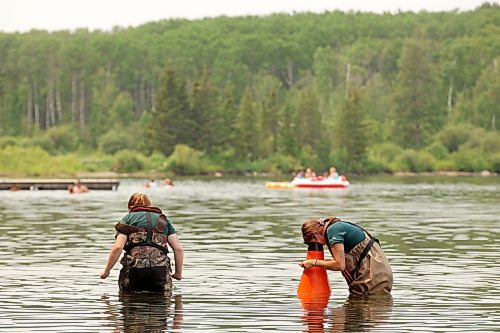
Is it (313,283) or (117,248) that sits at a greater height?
(117,248)

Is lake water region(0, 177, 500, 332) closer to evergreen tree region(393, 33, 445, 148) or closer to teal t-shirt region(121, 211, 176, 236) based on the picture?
teal t-shirt region(121, 211, 176, 236)

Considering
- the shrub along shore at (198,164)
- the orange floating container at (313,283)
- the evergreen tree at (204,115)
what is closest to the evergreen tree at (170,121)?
the evergreen tree at (204,115)

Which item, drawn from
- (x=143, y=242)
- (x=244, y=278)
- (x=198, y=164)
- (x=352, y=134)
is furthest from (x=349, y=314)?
(x=352, y=134)

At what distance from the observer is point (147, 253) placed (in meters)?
22.0

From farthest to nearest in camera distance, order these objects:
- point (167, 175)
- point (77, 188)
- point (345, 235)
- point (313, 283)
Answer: point (167, 175) < point (77, 188) < point (313, 283) < point (345, 235)

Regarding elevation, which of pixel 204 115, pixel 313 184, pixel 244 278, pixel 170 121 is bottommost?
pixel 313 184

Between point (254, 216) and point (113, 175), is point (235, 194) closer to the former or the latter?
point (254, 216)

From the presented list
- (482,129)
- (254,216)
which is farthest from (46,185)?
(482,129)

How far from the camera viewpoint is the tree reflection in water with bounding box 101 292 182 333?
1902 cm

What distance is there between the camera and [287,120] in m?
159

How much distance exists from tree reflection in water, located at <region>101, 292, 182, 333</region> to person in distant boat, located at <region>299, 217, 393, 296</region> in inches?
91.6

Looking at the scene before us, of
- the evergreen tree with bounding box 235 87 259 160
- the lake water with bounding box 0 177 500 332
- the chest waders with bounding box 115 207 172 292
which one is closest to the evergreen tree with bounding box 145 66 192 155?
the evergreen tree with bounding box 235 87 259 160

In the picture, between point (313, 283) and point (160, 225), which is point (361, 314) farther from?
point (160, 225)

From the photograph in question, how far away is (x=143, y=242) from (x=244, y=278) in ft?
15.7
